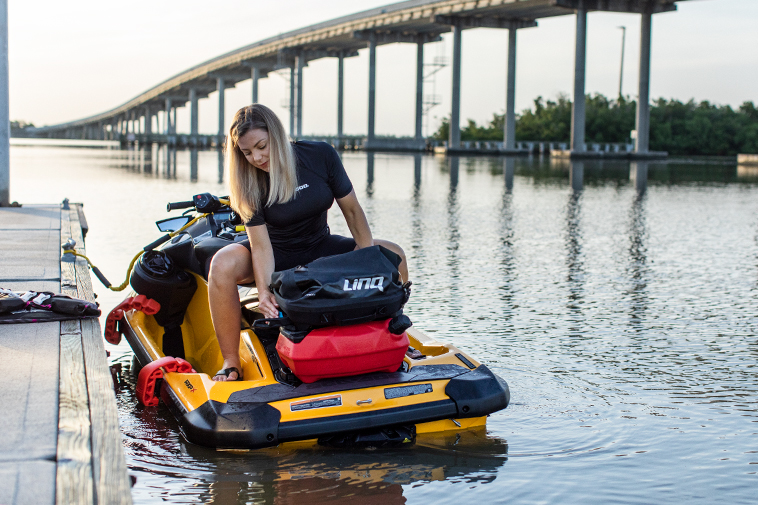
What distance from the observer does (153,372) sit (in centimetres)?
440

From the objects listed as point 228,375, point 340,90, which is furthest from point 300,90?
point 228,375

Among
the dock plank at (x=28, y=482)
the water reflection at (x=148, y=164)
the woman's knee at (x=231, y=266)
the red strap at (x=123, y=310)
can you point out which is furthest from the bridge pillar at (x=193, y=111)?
the dock plank at (x=28, y=482)

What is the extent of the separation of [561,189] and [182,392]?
18142mm

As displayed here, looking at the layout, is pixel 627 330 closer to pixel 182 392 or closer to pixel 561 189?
pixel 182 392

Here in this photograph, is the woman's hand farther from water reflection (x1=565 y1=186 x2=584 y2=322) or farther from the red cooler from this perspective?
water reflection (x1=565 y1=186 x2=584 y2=322)

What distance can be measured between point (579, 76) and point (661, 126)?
19.7 m

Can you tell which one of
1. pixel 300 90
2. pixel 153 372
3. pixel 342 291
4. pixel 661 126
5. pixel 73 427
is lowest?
pixel 153 372

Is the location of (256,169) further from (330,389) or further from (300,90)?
(300,90)

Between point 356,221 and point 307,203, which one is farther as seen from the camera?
point 356,221

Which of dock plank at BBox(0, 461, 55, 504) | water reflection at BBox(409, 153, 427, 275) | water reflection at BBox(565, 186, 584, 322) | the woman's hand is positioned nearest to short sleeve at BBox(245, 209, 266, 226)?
the woman's hand

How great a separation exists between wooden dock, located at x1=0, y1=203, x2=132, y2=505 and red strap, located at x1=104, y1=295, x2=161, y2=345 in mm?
193

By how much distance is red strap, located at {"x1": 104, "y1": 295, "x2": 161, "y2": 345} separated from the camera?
5.14 metres

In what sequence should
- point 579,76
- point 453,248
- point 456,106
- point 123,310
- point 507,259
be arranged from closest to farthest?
point 123,310
point 507,259
point 453,248
point 579,76
point 456,106

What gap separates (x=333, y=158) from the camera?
457cm
